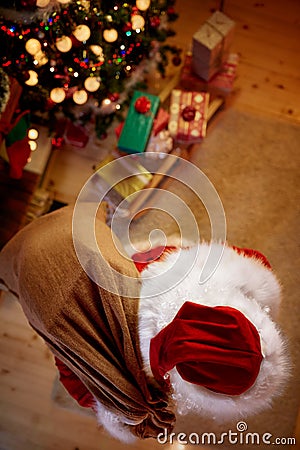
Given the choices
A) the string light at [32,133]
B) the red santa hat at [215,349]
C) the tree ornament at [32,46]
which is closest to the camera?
the red santa hat at [215,349]

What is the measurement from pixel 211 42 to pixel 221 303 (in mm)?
1239

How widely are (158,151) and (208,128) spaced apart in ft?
1.10

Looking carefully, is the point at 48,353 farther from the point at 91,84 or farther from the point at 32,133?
the point at 91,84

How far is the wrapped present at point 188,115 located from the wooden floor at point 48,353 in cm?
29

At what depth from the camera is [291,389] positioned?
84.1 inches

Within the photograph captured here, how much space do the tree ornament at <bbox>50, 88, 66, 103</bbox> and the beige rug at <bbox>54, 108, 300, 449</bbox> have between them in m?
0.62

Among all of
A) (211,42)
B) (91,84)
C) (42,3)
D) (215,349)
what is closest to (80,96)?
(91,84)

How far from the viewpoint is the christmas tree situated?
1881 mm

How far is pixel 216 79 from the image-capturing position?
7.95ft

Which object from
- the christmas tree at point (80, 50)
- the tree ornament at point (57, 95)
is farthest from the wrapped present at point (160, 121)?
the tree ornament at point (57, 95)

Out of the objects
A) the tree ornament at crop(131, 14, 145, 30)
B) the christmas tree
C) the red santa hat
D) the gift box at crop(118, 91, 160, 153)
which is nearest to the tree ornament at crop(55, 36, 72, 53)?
the christmas tree

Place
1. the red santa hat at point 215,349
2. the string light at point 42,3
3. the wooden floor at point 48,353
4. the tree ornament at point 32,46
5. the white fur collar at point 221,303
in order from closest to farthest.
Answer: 1. the red santa hat at point 215,349
2. the white fur collar at point 221,303
3. the string light at point 42,3
4. the tree ornament at point 32,46
5. the wooden floor at point 48,353

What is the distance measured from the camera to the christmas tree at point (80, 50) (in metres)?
1.88

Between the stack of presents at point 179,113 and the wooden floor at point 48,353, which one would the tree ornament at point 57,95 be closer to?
the stack of presents at point 179,113
